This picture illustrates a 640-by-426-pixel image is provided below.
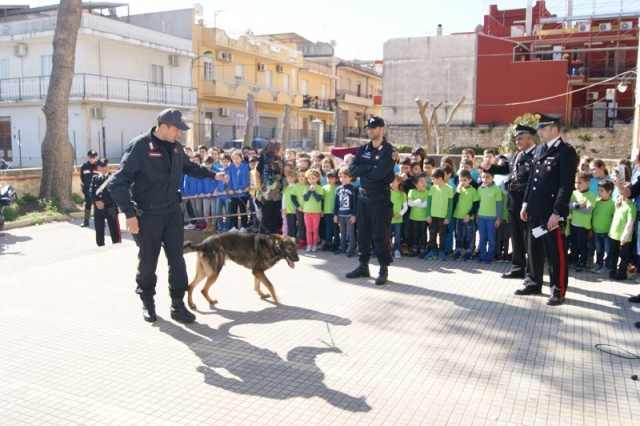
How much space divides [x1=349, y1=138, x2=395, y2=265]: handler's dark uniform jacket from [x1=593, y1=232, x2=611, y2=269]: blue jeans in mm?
3081

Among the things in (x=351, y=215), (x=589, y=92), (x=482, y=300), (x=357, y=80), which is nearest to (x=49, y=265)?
(x=351, y=215)

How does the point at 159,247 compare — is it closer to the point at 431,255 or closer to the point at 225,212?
the point at 431,255

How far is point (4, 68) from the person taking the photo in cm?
3172

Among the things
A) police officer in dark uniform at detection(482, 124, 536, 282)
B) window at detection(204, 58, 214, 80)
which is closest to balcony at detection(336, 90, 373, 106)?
window at detection(204, 58, 214, 80)

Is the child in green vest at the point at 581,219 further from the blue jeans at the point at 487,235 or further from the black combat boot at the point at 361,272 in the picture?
the black combat boot at the point at 361,272

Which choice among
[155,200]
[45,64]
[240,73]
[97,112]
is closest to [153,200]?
[155,200]

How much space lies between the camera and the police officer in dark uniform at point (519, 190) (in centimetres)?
732

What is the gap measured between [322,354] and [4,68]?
33.1 metres

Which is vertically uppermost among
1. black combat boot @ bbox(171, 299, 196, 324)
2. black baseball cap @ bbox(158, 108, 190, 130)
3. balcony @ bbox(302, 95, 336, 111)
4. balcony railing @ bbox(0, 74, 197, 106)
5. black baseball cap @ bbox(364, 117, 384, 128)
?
balcony @ bbox(302, 95, 336, 111)

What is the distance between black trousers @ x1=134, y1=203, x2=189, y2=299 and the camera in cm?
579

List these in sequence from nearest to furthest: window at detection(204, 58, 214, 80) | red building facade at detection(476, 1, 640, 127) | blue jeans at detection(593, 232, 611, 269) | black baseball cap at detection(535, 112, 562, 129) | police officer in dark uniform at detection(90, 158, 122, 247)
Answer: black baseball cap at detection(535, 112, 562, 129) < blue jeans at detection(593, 232, 611, 269) < police officer in dark uniform at detection(90, 158, 122, 247) < red building facade at detection(476, 1, 640, 127) < window at detection(204, 58, 214, 80)

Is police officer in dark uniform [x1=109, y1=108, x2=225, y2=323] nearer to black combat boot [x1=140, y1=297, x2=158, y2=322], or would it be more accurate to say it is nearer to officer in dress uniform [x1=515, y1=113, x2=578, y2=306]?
black combat boot [x1=140, y1=297, x2=158, y2=322]

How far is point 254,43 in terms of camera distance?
1620 inches

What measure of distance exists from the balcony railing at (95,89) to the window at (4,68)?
98 cm
